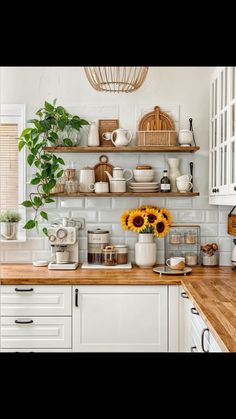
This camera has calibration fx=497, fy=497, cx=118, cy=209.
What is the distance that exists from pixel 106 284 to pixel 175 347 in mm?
571

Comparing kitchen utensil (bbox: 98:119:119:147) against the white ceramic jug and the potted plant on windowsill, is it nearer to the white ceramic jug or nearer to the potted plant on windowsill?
the white ceramic jug

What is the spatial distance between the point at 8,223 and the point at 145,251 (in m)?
1.02

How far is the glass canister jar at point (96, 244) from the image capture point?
3.58 m

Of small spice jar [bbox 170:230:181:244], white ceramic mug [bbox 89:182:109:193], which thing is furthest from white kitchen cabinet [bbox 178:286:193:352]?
white ceramic mug [bbox 89:182:109:193]

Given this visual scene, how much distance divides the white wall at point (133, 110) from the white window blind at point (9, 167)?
0.19m

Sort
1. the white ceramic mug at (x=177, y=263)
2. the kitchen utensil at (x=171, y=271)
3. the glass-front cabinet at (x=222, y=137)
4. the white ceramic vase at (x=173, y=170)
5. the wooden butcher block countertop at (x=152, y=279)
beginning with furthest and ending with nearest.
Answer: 1. the white ceramic vase at (x=173, y=170)
2. the white ceramic mug at (x=177, y=263)
3. the kitchen utensil at (x=171, y=271)
4. the glass-front cabinet at (x=222, y=137)
5. the wooden butcher block countertop at (x=152, y=279)

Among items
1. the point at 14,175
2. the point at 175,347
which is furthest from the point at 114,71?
the point at 175,347

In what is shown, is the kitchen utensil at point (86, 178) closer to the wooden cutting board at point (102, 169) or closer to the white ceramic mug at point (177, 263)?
the wooden cutting board at point (102, 169)

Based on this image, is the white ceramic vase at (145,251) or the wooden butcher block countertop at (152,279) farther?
the white ceramic vase at (145,251)

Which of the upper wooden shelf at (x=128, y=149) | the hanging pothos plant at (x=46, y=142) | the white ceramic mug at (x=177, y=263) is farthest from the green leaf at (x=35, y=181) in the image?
the white ceramic mug at (x=177, y=263)

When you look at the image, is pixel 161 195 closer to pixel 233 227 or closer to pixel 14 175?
pixel 233 227

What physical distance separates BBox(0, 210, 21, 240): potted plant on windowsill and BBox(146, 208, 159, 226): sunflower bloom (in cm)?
96

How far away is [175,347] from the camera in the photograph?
304 cm

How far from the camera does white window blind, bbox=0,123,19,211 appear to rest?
3.70 m
